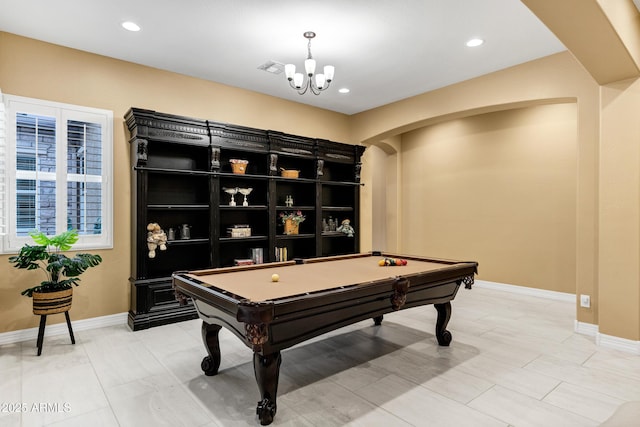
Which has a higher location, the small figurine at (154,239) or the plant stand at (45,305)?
the small figurine at (154,239)

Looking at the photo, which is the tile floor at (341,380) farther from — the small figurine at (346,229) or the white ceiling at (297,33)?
the white ceiling at (297,33)

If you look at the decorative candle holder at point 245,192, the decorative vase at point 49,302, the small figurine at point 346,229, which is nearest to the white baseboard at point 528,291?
the small figurine at point 346,229

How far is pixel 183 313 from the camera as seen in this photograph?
13.7 feet

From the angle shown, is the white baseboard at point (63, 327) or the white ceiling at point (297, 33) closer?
the white ceiling at point (297, 33)

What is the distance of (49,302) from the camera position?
3254mm

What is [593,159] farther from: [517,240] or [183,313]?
[183,313]

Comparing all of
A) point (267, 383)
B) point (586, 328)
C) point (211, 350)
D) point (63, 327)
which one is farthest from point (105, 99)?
point (586, 328)

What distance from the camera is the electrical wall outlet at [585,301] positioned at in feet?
12.2

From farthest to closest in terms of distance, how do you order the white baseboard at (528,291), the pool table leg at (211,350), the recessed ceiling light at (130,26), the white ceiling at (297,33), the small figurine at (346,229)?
the small figurine at (346,229), the white baseboard at (528,291), the recessed ceiling light at (130,26), the white ceiling at (297,33), the pool table leg at (211,350)

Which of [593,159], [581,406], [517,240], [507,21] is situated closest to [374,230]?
[517,240]

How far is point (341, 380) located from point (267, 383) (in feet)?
2.60

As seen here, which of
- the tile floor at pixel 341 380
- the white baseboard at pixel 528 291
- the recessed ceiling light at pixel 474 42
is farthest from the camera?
the white baseboard at pixel 528 291

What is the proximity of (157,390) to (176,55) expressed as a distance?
3.43 meters

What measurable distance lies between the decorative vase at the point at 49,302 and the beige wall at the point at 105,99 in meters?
0.52
